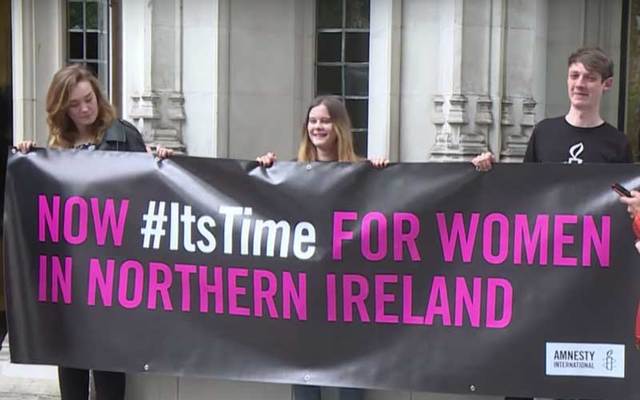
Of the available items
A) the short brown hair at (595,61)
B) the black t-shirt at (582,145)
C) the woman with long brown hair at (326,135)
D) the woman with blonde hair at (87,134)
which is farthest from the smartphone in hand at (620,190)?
the woman with blonde hair at (87,134)

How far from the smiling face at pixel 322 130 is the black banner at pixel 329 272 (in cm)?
16

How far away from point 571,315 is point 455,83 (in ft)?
10.3

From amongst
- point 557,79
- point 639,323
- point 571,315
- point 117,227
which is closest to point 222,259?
point 117,227

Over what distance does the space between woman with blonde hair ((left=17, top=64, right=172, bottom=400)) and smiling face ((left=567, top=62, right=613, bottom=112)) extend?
1.91m

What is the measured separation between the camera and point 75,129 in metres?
4.30

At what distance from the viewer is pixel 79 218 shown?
4.17m

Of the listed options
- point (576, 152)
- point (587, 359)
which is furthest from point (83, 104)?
point (587, 359)

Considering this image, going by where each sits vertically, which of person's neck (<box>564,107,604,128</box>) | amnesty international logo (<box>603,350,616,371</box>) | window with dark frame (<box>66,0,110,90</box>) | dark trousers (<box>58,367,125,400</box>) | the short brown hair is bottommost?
dark trousers (<box>58,367,125,400</box>)

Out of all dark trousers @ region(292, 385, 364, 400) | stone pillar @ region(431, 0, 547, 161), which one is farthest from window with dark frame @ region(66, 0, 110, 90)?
dark trousers @ region(292, 385, 364, 400)

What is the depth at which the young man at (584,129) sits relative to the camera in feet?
12.9

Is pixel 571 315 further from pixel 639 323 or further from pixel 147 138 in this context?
pixel 147 138

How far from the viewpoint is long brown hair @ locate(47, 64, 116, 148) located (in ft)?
13.4

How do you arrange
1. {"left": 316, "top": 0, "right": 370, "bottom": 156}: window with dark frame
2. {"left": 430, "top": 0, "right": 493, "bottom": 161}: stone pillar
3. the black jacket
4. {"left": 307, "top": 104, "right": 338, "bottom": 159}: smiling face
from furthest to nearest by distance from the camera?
1. {"left": 316, "top": 0, "right": 370, "bottom": 156}: window with dark frame
2. {"left": 430, "top": 0, "right": 493, "bottom": 161}: stone pillar
3. the black jacket
4. {"left": 307, "top": 104, "right": 338, "bottom": 159}: smiling face

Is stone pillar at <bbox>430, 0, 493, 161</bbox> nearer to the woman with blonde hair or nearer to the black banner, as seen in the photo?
the black banner
